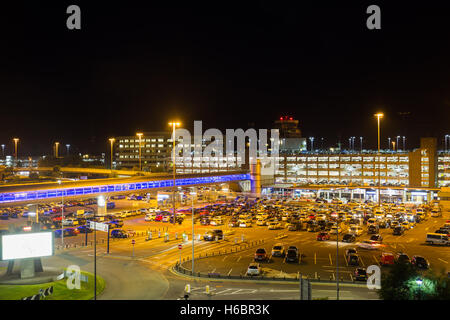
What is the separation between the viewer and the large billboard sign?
70.6 feet

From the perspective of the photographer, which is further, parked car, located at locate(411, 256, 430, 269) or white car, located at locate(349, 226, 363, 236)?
white car, located at locate(349, 226, 363, 236)

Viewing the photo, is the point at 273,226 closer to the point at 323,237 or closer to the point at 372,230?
the point at 323,237

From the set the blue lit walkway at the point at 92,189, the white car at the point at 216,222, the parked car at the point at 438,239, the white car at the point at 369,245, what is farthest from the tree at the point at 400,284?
the white car at the point at 216,222

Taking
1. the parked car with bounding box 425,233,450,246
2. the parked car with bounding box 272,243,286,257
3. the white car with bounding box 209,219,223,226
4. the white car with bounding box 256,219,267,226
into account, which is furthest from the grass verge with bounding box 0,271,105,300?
the parked car with bounding box 425,233,450,246

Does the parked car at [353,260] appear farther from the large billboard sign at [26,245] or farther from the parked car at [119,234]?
the parked car at [119,234]

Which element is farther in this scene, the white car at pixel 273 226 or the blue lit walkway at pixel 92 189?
the white car at pixel 273 226

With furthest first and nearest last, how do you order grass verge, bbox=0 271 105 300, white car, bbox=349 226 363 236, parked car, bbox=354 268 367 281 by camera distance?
white car, bbox=349 226 363 236 < parked car, bbox=354 268 367 281 < grass verge, bbox=0 271 105 300

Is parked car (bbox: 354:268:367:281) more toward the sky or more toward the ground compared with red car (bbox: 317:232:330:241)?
more toward the sky

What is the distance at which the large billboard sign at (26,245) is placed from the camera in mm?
21516

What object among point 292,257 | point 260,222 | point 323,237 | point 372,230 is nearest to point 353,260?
point 292,257

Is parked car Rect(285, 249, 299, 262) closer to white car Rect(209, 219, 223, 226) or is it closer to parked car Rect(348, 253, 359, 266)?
parked car Rect(348, 253, 359, 266)

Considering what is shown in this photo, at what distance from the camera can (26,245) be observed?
870 inches
